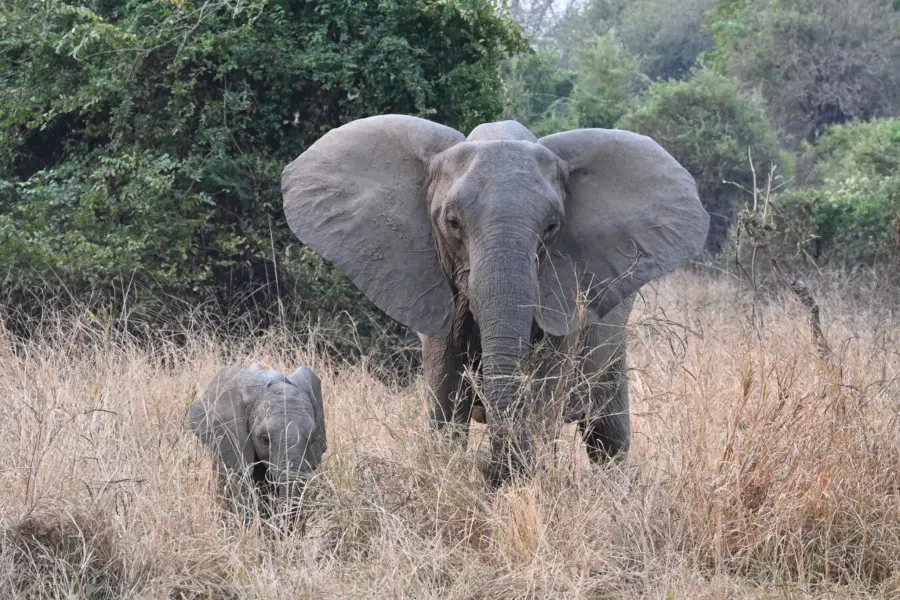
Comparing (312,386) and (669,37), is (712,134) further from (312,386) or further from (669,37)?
(669,37)

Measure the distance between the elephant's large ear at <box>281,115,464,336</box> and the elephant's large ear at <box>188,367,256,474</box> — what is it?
0.66 metres

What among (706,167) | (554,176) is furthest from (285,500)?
(706,167)

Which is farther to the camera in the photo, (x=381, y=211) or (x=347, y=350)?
(x=347, y=350)

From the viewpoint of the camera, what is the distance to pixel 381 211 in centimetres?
529

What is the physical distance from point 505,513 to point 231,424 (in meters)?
1.26

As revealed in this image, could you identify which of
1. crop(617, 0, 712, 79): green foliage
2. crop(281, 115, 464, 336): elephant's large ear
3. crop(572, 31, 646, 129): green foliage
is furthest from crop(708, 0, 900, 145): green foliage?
crop(281, 115, 464, 336): elephant's large ear

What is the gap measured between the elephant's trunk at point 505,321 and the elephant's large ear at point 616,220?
1.25 ft

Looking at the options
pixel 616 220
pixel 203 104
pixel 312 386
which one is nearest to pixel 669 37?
pixel 203 104

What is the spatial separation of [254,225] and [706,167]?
345 inches

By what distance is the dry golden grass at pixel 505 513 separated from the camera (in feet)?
14.5

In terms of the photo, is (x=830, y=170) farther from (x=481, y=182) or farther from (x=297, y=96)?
(x=481, y=182)

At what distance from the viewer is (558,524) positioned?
4641 millimetres

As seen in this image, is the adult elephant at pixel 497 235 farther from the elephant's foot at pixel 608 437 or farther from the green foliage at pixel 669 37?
the green foliage at pixel 669 37

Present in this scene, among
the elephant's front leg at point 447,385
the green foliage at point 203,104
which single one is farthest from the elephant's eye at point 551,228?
the green foliage at point 203,104
